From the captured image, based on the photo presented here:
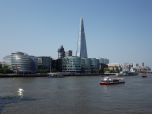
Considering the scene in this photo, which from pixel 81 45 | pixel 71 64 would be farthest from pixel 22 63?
pixel 81 45

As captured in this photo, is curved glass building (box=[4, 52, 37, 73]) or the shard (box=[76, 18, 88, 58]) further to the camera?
the shard (box=[76, 18, 88, 58])

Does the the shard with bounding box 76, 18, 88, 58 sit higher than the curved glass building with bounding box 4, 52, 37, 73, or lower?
higher

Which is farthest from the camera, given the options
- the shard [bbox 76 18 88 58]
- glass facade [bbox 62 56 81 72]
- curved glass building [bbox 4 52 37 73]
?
the shard [bbox 76 18 88 58]

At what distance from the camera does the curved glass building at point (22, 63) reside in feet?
495

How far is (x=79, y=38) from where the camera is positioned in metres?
195

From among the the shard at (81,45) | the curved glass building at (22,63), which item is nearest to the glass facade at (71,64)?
the the shard at (81,45)

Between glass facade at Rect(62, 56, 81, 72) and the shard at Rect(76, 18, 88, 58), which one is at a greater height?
the shard at Rect(76, 18, 88, 58)

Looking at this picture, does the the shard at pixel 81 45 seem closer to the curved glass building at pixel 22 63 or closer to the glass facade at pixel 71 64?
the glass facade at pixel 71 64

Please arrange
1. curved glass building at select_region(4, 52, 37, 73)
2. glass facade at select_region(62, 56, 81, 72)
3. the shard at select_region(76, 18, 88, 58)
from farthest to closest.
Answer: the shard at select_region(76, 18, 88, 58), glass facade at select_region(62, 56, 81, 72), curved glass building at select_region(4, 52, 37, 73)

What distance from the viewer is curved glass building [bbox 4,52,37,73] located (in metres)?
151

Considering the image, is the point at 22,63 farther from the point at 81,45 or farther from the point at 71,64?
the point at 81,45

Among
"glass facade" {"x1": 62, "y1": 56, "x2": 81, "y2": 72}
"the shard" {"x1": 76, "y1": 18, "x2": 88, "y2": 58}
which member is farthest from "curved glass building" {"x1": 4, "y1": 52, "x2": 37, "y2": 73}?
"the shard" {"x1": 76, "y1": 18, "x2": 88, "y2": 58}

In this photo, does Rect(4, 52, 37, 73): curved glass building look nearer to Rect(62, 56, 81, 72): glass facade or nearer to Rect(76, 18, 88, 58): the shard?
Rect(62, 56, 81, 72): glass facade

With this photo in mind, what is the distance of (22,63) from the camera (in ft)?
497
